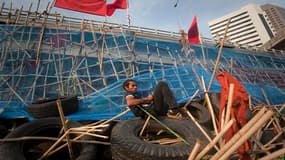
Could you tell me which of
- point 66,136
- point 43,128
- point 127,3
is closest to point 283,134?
point 66,136

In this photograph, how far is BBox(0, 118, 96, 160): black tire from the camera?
155 inches

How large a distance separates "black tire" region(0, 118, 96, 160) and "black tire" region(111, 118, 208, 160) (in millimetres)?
613

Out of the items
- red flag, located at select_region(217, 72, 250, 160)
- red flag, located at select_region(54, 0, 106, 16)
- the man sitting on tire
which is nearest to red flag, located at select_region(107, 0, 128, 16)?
red flag, located at select_region(54, 0, 106, 16)

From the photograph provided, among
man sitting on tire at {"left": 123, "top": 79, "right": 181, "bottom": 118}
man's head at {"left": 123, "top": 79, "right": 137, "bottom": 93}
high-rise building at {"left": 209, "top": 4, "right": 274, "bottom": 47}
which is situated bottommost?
man sitting on tire at {"left": 123, "top": 79, "right": 181, "bottom": 118}

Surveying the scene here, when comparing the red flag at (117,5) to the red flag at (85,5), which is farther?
the red flag at (117,5)

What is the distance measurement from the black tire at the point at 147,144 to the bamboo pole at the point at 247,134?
2.16 m

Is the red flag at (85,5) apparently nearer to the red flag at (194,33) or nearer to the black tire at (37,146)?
the red flag at (194,33)

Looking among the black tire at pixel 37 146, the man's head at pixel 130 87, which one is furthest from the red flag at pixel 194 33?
the black tire at pixel 37 146

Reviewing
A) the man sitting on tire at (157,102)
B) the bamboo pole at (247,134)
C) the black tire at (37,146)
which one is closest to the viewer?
the bamboo pole at (247,134)

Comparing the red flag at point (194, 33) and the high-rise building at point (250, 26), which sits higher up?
the high-rise building at point (250, 26)

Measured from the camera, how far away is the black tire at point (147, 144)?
3582 mm

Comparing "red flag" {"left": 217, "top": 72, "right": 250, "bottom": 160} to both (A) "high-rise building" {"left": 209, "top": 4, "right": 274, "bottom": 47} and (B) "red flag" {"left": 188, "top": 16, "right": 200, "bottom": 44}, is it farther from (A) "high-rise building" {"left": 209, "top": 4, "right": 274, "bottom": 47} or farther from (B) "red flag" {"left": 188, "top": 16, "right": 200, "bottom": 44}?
(A) "high-rise building" {"left": 209, "top": 4, "right": 274, "bottom": 47}

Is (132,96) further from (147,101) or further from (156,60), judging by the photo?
(156,60)

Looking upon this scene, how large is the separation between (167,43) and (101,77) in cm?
513
